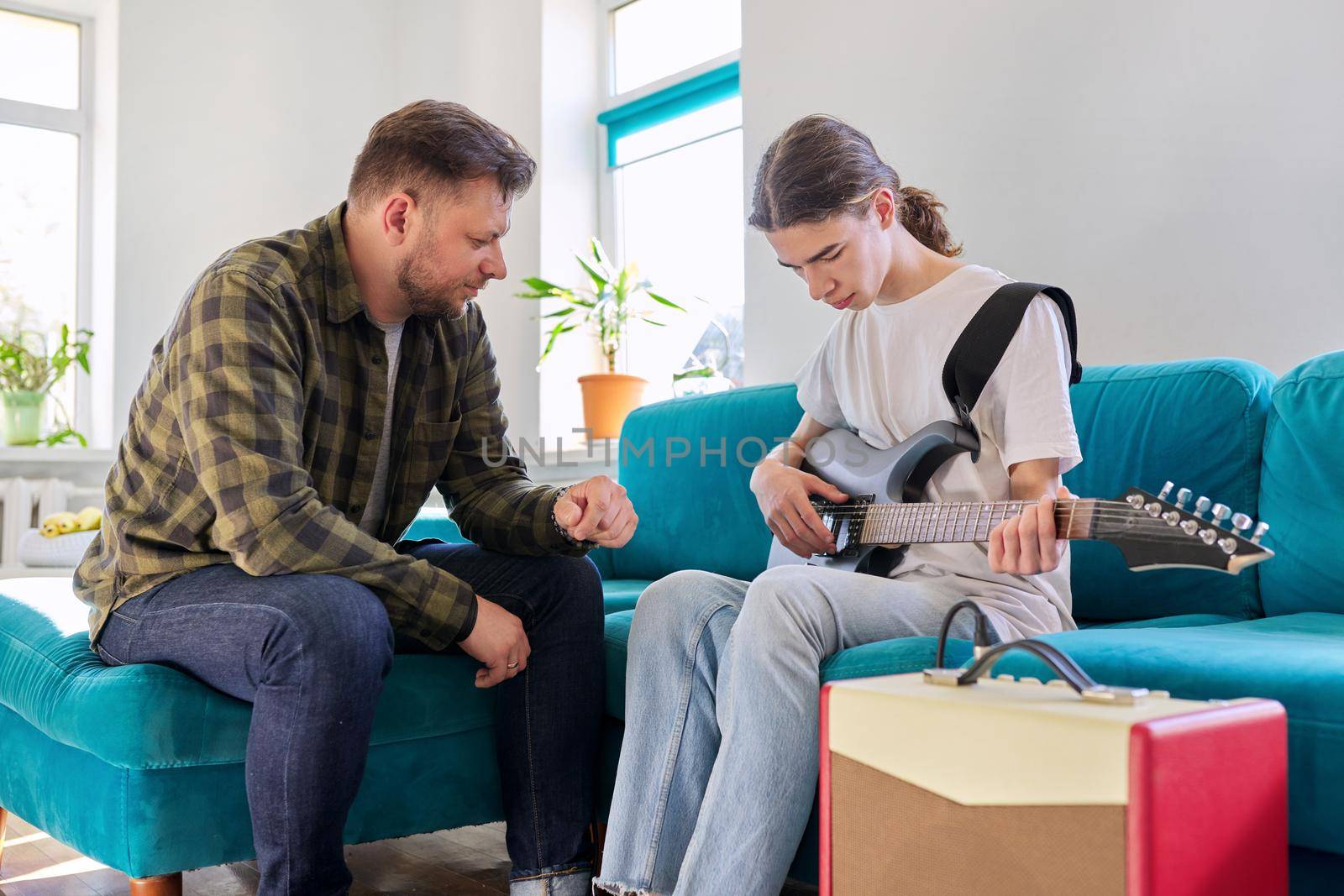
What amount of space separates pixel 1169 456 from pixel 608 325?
1.97m

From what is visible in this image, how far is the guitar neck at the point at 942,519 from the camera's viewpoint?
1.28 m

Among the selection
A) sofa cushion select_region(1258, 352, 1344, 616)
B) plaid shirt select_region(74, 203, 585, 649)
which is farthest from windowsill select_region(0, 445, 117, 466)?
sofa cushion select_region(1258, 352, 1344, 616)

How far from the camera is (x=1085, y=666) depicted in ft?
4.08

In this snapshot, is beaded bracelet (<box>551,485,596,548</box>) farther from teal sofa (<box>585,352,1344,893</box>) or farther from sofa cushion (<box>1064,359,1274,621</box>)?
sofa cushion (<box>1064,359,1274,621</box>)

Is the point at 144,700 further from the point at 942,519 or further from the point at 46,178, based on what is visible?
the point at 46,178

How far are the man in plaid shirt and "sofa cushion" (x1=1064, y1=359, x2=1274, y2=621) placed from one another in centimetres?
75

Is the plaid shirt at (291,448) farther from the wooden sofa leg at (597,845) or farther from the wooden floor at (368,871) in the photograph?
the wooden floor at (368,871)

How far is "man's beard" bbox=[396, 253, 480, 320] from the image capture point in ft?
5.45

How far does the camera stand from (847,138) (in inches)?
66.2

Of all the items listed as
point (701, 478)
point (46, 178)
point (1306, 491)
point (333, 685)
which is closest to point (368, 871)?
point (333, 685)

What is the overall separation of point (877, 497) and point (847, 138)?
0.51 metres

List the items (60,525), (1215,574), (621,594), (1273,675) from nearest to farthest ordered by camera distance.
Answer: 1. (1273,675)
2. (1215,574)
3. (621,594)
4. (60,525)

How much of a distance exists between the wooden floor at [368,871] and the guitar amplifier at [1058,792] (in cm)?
104

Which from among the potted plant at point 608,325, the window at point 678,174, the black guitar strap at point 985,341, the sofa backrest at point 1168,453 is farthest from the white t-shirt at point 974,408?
the window at point 678,174
